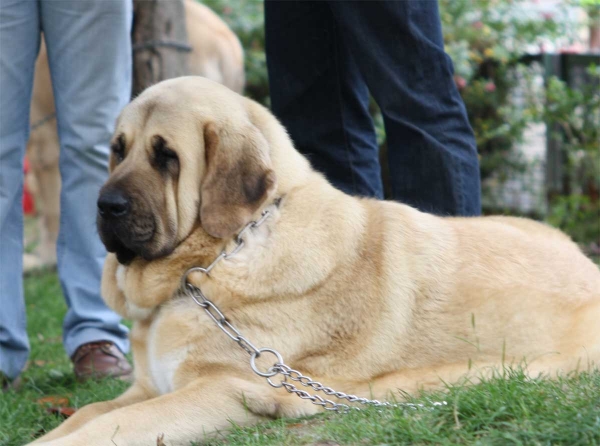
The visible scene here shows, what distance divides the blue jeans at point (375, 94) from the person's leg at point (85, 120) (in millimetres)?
776

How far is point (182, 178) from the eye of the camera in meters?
2.74

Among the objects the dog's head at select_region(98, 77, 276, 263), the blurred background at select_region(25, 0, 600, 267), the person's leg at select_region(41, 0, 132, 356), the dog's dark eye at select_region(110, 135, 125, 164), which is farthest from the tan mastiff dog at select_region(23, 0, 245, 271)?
the dog's head at select_region(98, 77, 276, 263)

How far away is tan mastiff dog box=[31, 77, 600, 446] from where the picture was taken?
2686 mm

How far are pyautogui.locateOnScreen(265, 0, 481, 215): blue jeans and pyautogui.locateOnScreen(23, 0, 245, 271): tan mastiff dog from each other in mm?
2648

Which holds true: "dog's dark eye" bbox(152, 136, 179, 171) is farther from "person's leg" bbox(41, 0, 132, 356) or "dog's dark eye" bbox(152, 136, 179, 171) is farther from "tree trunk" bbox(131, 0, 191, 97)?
"tree trunk" bbox(131, 0, 191, 97)

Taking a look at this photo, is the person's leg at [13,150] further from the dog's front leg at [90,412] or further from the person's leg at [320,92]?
the person's leg at [320,92]

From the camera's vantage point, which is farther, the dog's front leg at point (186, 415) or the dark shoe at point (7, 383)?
the dark shoe at point (7, 383)

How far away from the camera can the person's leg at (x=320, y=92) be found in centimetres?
390

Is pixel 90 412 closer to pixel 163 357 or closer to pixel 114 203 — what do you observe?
pixel 163 357

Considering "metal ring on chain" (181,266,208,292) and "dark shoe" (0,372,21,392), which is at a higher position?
"metal ring on chain" (181,266,208,292)

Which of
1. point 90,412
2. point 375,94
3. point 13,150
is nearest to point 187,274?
point 90,412

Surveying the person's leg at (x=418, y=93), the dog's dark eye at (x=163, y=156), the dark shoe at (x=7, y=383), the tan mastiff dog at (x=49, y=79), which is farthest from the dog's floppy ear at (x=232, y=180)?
the tan mastiff dog at (x=49, y=79)

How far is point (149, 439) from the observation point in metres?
2.47

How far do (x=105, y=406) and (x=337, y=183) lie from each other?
5.33ft
